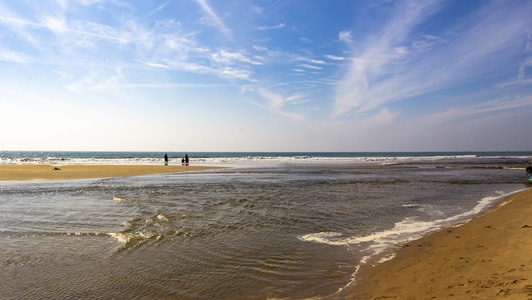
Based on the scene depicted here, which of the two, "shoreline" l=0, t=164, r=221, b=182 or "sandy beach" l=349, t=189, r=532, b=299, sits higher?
"shoreline" l=0, t=164, r=221, b=182

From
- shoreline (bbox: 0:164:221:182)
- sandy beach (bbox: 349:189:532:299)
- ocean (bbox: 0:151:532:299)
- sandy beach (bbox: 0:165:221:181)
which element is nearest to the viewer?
sandy beach (bbox: 349:189:532:299)

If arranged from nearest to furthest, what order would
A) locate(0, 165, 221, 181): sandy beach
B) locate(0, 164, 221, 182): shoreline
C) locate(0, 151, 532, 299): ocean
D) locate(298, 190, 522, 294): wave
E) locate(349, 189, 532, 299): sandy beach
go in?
locate(349, 189, 532, 299): sandy beach → locate(0, 151, 532, 299): ocean → locate(298, 190, 522, 294): wave → locate(0, 164, 221, 182): shoreline → locate(0, 165, 221, 181): sandy beach

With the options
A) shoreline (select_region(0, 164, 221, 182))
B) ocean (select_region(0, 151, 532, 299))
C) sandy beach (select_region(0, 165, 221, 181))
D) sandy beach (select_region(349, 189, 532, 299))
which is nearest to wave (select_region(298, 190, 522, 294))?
ocean (select_region(0, 151, 532, 299))

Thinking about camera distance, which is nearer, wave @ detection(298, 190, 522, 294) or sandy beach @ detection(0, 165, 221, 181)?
wave @ detection(298, 190, 522, 294)

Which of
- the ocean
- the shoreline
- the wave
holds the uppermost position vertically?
the shoreline

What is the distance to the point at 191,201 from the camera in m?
15.1

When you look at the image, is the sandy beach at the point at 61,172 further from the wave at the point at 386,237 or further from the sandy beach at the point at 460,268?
the sandy beach at the point at 460,268

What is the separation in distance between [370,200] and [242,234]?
861 cm

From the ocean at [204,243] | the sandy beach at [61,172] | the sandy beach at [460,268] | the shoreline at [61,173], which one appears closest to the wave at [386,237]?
the ocean at [204,243]

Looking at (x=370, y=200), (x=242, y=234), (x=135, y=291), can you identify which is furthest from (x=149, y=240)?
(x=370, y=200)

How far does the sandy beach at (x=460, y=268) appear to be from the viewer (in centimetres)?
490

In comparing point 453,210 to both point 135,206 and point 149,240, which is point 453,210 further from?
point 135,206

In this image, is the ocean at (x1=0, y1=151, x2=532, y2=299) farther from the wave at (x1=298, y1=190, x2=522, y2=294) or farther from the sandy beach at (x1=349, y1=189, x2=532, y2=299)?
the sandy beach at (x1=349, y1=189, x2=532, y2=299)

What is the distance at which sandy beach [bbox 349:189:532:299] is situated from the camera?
490 cm
